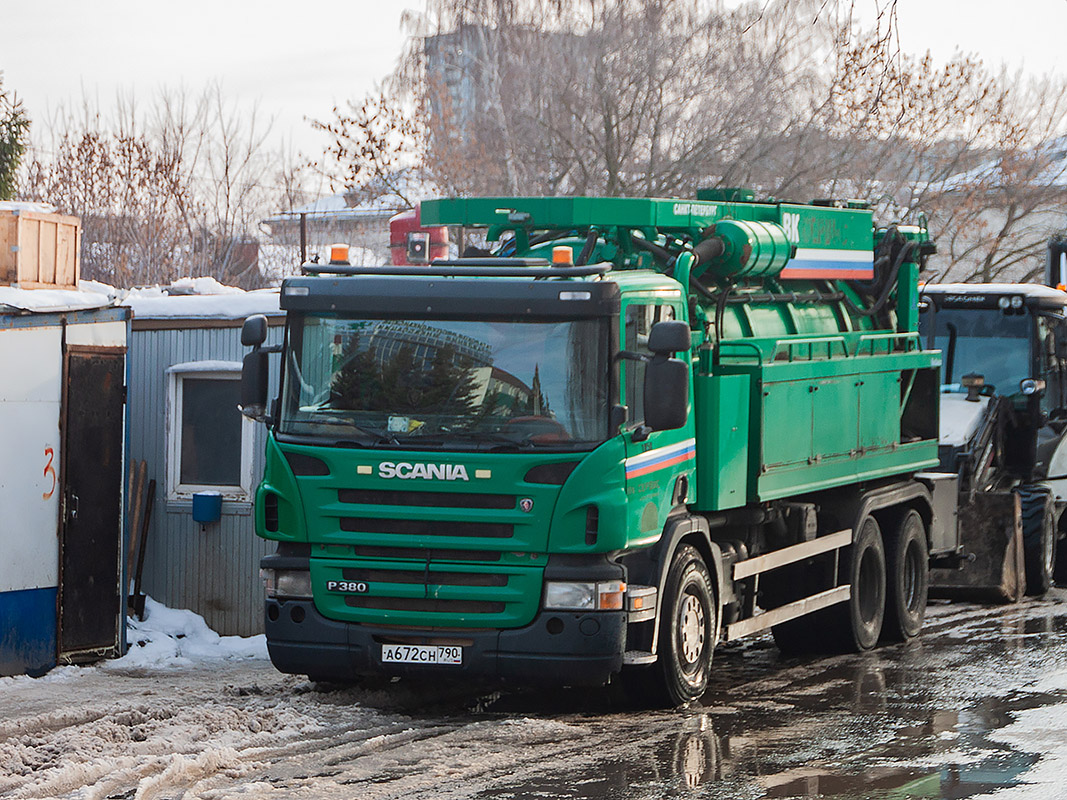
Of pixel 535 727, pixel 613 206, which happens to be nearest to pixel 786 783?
pixel 535 727

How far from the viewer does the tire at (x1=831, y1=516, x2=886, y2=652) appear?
11.9m

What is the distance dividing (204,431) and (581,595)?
567 centimetres

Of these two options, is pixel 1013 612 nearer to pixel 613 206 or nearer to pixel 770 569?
pixel 770 569

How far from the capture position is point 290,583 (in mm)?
8930

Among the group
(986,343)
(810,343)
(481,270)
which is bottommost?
(810,343)

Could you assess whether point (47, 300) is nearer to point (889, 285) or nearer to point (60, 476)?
point (60, 476)

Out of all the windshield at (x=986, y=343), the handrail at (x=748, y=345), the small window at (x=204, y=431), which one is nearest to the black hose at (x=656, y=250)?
the handrail at (x=748, y=345)

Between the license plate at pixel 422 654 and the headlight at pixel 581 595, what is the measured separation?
58 cm

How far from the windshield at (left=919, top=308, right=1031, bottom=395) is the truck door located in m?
7.70

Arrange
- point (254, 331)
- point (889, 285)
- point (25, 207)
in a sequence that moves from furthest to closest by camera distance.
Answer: point (889, 285)
point (25, 207)
point (254, 331)

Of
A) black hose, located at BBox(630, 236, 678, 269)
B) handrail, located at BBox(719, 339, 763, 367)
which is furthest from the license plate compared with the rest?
black hose, located at BBox(630, 236, 678, 269)

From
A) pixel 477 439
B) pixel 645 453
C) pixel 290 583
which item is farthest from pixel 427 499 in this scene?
pixel 645 453

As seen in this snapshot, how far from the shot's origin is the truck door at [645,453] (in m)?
8.72

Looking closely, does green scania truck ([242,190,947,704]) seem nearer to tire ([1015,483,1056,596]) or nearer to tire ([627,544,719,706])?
tire ([627,544,719,706])
